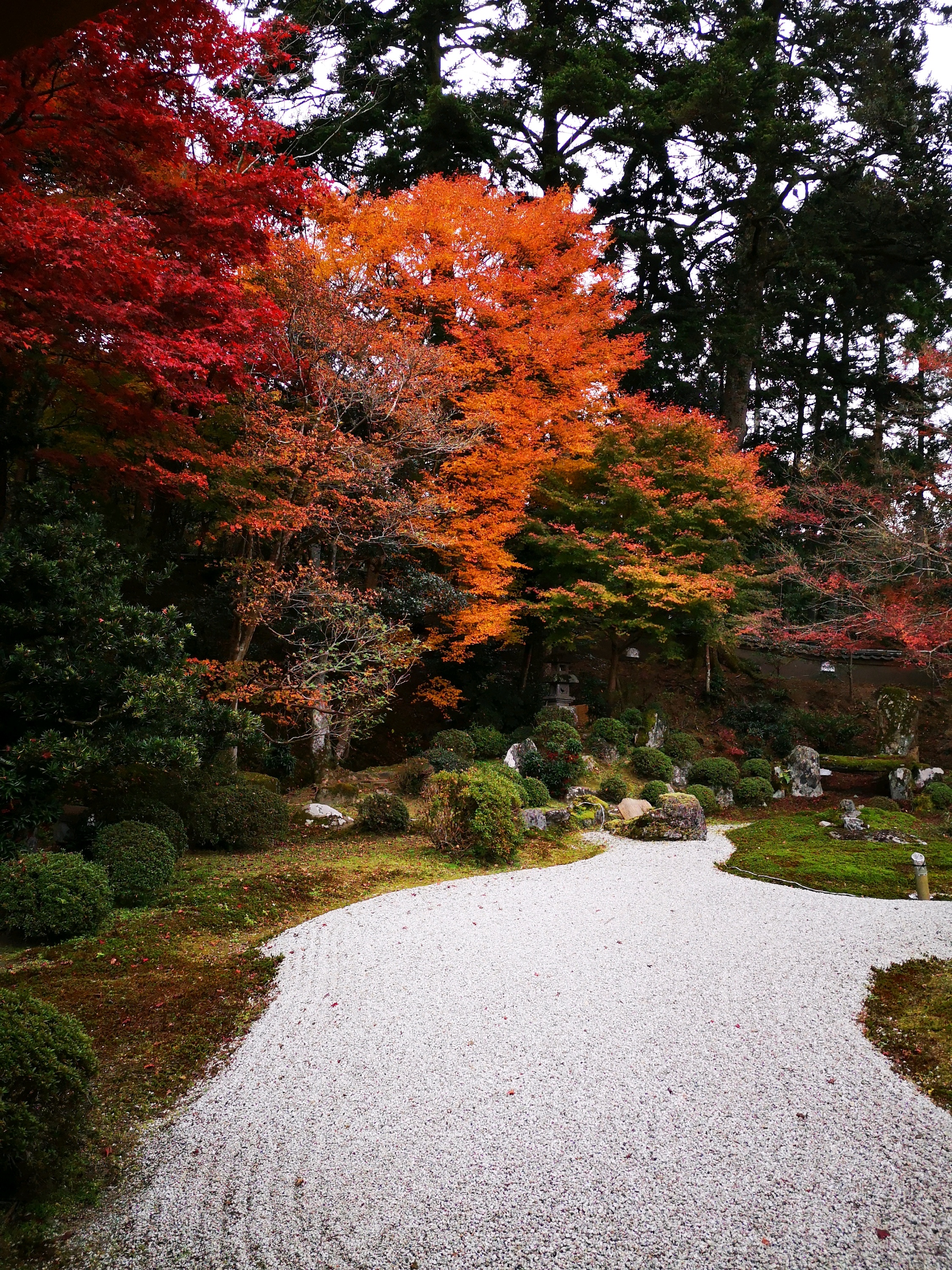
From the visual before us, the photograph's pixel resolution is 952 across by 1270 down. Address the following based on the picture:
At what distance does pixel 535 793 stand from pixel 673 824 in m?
1.88

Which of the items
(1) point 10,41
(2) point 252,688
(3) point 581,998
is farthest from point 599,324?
(1) point 10,41

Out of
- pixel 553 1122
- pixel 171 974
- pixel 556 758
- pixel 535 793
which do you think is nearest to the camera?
pixel 553 1122

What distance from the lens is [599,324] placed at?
13844 mm

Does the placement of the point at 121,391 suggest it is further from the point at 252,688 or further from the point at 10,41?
the point at 10,41

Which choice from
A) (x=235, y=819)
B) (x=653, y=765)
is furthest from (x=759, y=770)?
(x=235, y=819)

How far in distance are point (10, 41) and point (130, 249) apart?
518 centimetres

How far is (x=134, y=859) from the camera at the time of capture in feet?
19.4

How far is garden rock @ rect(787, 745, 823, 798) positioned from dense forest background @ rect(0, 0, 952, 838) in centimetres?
222

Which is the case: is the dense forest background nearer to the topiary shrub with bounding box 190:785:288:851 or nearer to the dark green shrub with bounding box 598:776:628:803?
the topiary shrub with bounding box 190:785:288:851

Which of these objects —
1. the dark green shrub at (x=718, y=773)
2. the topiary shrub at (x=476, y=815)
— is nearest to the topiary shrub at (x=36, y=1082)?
the topiary shrub at (x=476, y=815)

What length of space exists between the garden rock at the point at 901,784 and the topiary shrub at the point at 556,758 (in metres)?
5.30

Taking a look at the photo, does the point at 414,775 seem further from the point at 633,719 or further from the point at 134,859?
the point at 134,859

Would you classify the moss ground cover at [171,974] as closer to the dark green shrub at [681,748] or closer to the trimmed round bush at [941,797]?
the dark green shrub at [681,748]

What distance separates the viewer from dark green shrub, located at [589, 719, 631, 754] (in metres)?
12.7
